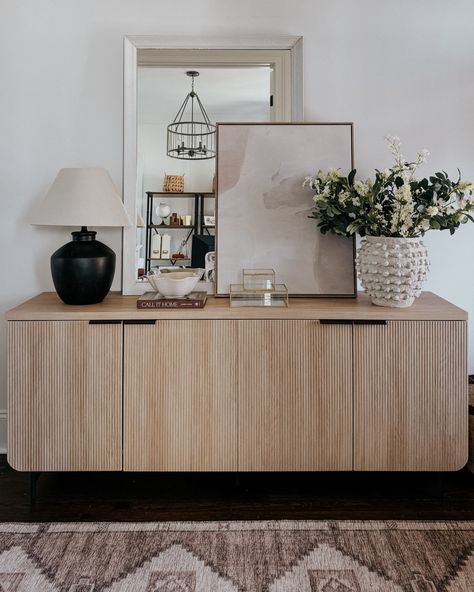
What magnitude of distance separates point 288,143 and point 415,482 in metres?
1.53

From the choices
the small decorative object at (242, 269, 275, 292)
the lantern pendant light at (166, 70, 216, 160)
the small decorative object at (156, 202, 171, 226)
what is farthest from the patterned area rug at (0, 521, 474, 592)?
the lantern pendant light at (166, 70, 216, 160)

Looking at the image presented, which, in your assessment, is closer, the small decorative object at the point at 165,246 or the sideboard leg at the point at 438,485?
the sideboard leg at the point at 438,485

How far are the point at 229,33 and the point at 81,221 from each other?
3.59 feet

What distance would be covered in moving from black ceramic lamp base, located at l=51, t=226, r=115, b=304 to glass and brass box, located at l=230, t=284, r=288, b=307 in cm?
53

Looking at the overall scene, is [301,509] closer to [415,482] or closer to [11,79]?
[415,482]

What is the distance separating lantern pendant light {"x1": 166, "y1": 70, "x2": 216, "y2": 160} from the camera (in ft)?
7.68

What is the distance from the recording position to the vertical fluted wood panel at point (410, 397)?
1.99m

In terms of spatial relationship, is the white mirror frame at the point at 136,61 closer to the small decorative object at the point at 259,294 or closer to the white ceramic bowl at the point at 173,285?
the white ceramic bowl at the point at 173,285

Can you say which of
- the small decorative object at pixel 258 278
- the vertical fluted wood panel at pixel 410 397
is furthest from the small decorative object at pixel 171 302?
the vertical fluted wood panel at pixel 410 397

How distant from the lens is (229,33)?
7.84 feet

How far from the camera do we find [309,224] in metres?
2.32

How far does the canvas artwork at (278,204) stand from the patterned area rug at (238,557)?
1.02m

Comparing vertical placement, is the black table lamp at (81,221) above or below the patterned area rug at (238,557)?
above

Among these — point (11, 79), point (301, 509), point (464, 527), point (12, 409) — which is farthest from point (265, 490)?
point (11, 79)
